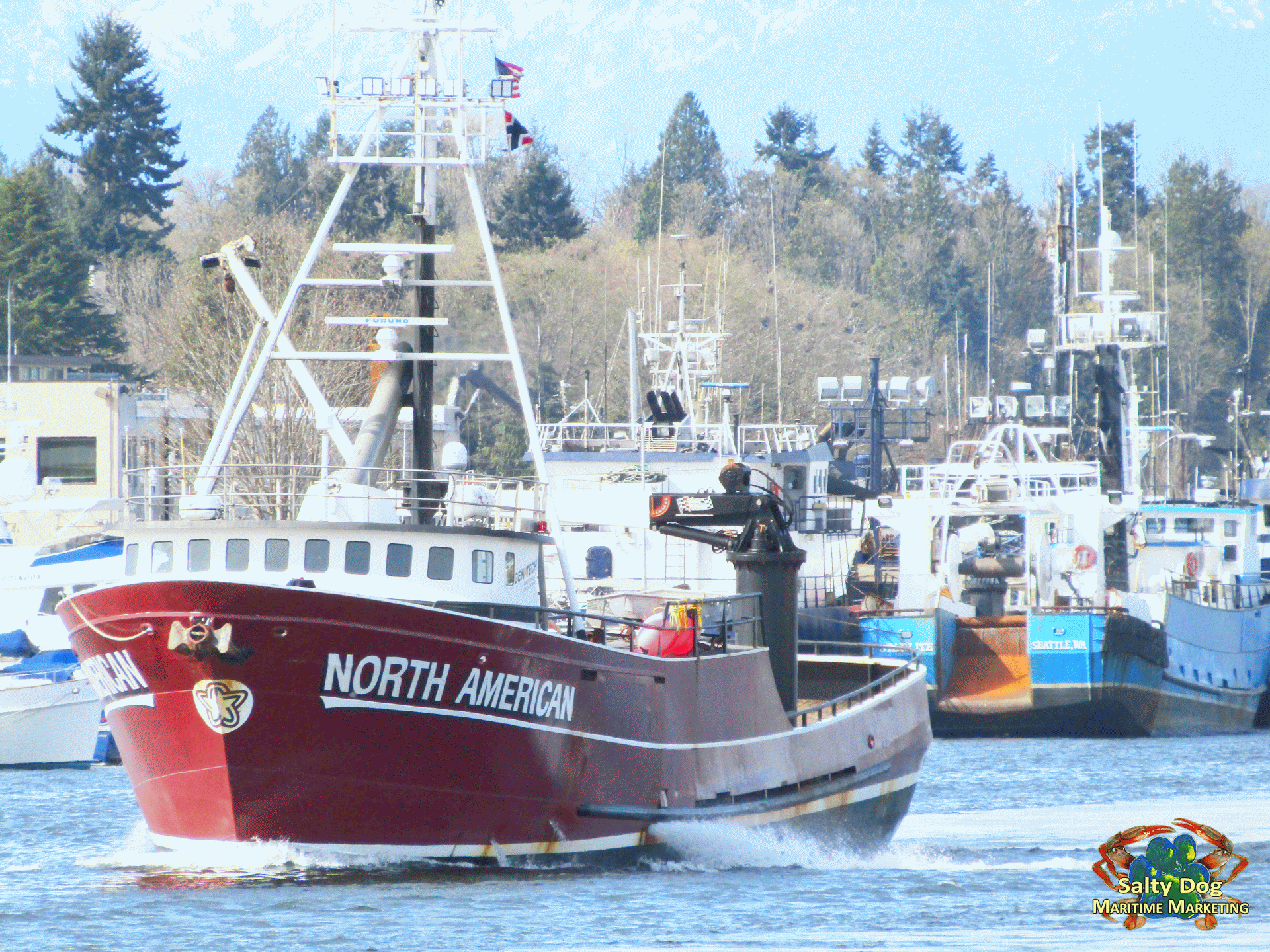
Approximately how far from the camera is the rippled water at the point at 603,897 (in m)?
14.8

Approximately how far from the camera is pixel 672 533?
71.7ft

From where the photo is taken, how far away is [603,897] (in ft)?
53.9

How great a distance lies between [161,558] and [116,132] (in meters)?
63.1

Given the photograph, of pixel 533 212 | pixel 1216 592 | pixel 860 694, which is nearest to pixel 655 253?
pixel 533 212

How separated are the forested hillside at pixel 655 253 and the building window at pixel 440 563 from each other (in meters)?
3.50

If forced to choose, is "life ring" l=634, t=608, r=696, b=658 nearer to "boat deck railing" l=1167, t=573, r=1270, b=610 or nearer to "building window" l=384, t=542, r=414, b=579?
"building window" l=384, t=542, r=414, b=579

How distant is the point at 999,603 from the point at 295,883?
2738cm

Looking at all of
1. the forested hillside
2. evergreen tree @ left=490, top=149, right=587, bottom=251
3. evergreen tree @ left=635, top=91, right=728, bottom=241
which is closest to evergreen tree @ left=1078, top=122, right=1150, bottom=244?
the forested hillside

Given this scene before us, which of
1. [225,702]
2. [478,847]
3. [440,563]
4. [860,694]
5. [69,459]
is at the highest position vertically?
[69,459]

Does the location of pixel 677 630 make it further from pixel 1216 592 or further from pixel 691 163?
pixel 691 163

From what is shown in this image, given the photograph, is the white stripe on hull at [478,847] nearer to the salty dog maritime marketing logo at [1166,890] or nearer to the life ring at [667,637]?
the life ring at [667,637]

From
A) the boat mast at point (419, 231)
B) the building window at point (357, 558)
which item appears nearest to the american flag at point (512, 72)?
the boat mast at point (419, 231)

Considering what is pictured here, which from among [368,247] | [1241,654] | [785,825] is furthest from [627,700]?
[1241,654]

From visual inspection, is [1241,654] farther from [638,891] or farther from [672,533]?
[638,891]
